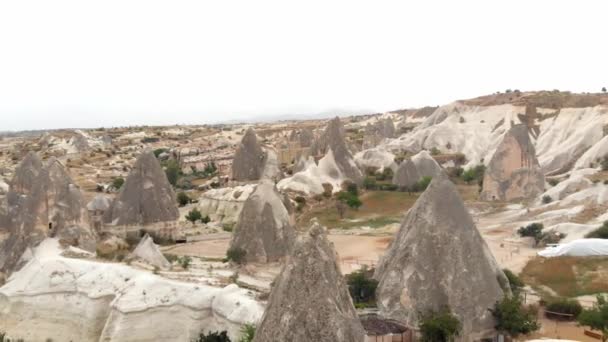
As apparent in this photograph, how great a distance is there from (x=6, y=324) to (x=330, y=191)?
30.4 metres

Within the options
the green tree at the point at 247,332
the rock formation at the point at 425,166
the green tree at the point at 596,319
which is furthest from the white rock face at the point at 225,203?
the green tree at the point at 596,319

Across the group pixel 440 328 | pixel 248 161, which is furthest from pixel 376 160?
pixel 440 328

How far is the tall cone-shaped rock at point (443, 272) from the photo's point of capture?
17891mm

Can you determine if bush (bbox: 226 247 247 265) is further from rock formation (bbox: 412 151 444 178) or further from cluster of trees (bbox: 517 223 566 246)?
rock formation (bbox: 412 151 444 178)

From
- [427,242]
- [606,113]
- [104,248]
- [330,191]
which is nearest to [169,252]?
[104,248]

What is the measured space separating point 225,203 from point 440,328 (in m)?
29.1

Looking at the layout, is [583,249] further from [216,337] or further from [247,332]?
[247,332]

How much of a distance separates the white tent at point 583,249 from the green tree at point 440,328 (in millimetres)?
13056

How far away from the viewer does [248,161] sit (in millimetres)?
50312

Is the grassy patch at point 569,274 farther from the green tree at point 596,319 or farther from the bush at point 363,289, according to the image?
the bush at point 363,289

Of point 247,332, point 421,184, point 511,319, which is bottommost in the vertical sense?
point 421,184

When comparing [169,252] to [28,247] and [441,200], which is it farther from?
[441,200]

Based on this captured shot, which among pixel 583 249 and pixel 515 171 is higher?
pixel 515 171

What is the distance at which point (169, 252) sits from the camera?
105 ft
